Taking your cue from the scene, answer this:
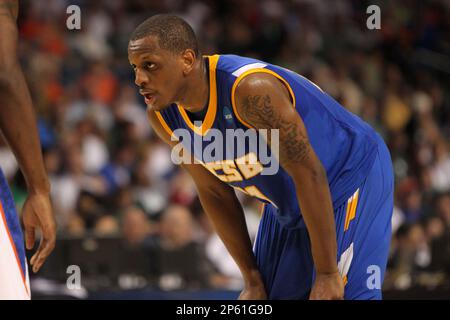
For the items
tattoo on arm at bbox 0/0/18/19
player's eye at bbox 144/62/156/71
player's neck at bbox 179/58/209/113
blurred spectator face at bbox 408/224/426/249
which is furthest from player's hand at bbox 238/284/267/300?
blurred spectator face at bbox 408/224/426/249

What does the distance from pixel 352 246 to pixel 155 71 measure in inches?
44.8

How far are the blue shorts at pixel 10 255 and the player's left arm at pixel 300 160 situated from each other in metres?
1.06

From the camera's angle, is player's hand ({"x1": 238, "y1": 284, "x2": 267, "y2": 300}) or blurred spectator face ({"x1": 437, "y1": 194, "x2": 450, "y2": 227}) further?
blurred spectator face ({"x1": 437, "y1": 194, "x2": 450, "y2": 227})

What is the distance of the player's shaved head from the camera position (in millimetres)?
3238

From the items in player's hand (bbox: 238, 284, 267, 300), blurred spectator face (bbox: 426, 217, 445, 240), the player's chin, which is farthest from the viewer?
blurred spectator face (bbox: 426, 217, 445, 240)

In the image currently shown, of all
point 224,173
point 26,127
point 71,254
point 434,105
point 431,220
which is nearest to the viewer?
point 26,127

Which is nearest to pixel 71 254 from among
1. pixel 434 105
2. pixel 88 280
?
pixel 88 280

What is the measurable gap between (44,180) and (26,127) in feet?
0.61

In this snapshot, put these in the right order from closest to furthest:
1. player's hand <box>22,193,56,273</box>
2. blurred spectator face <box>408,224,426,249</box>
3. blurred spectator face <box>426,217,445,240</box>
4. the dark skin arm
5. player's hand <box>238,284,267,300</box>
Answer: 1. the dark skin arm
2. player's hand <box>22,193,56,273</box>
3. player's hand <box>238,284,267,300</box>
4. blurred spectator face <box>408,224,426,249</box>
5. blurred spectator face <box>426,217,445,240</box>

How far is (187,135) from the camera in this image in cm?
364

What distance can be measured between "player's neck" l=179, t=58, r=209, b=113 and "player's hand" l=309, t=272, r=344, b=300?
0.87 metres

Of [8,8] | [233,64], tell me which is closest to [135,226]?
[233,64]

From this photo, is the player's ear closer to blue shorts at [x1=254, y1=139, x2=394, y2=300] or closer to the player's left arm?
the player's left arm

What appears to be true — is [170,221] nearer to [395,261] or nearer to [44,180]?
[395,261]
